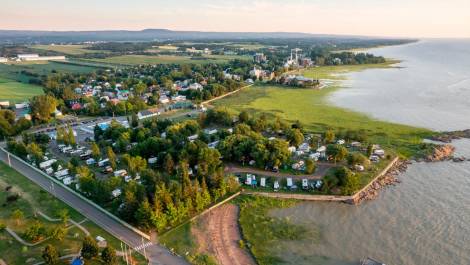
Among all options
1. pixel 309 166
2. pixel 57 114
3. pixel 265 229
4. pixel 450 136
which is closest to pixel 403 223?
pixel 309 166

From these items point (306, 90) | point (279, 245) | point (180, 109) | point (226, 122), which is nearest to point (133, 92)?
point (180, 109)

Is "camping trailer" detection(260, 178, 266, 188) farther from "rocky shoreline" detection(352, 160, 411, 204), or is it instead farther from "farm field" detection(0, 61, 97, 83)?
"farm field" detection(0, 61, 97, 83)

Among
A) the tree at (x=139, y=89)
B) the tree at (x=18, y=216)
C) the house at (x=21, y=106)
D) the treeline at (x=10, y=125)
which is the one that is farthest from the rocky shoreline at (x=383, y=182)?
the house at (x=21, y=106)

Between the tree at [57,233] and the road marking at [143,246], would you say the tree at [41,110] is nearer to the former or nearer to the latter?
the tree at [57,233]

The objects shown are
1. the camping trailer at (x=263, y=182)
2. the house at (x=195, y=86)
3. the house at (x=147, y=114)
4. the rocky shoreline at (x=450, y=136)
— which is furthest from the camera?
the house at (x=195, y=86)

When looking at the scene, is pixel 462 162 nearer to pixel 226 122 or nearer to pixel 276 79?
pixel 226 122

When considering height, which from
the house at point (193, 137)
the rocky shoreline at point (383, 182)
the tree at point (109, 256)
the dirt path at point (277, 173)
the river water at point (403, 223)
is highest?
the tree at point (109, 256)

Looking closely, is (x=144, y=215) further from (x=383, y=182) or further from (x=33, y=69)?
(x=33, y=69)
